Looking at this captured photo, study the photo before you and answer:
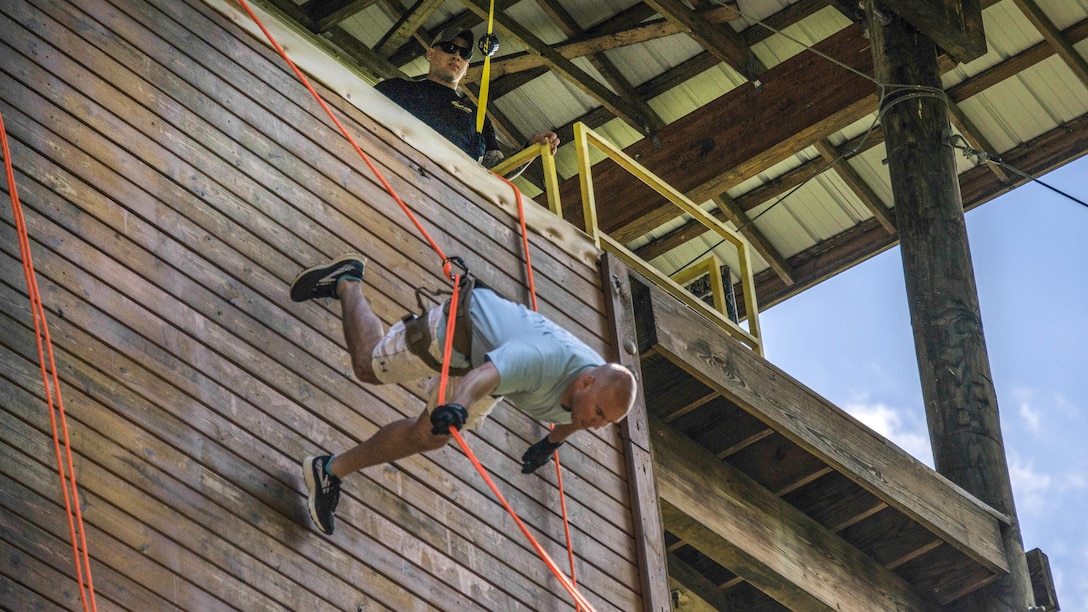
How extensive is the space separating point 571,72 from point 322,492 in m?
7.79

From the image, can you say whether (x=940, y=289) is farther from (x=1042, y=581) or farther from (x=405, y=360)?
(x=405, y=360)

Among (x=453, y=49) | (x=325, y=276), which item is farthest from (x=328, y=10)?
(x=325, y=276)

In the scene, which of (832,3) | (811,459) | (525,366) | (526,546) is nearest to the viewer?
(525,366)

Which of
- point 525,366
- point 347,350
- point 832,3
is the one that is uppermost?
point 832,3

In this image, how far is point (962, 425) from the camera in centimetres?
1061

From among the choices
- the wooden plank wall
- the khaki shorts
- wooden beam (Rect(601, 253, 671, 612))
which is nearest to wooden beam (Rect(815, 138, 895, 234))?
wooden beam (Rect(601, 253, 671, 612))

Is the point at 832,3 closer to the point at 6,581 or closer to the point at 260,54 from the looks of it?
the point at 260,54

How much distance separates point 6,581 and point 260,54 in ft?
10.3

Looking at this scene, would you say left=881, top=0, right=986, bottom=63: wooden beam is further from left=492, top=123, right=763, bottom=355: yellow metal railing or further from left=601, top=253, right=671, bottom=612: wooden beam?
left=601, top=253, right=671, bottom=612: wooden beam

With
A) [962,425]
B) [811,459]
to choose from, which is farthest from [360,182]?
[962,425]

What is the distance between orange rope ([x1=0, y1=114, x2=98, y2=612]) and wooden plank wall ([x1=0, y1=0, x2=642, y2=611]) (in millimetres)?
44

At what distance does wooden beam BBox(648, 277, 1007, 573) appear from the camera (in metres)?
9.18

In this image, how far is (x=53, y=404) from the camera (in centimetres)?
614

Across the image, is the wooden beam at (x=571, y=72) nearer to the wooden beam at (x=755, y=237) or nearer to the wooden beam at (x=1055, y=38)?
the wooden beam at (x=755, y=237)
